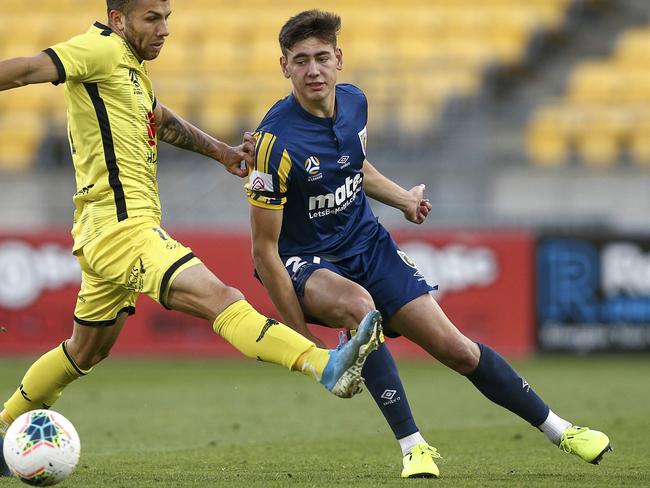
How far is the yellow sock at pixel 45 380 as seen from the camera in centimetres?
658

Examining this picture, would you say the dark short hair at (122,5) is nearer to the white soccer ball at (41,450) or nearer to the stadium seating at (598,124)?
the white soccer ball at (41,450)

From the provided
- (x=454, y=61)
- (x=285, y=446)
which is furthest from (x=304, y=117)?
(x=454, y=61)

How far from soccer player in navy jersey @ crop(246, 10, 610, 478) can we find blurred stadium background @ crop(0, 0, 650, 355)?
7.93m

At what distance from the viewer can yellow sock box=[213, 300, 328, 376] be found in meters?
5.55

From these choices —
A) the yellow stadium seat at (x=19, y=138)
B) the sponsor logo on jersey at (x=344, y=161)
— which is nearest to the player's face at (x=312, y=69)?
the sponsor logo on jersey at (x=344, y=161)

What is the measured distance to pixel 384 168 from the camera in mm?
15602

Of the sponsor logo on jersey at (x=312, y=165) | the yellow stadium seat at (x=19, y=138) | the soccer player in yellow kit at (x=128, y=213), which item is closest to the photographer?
the soccer player in yellow kit at (x=128, y=213)

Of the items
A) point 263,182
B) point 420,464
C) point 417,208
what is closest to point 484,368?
point 420,464

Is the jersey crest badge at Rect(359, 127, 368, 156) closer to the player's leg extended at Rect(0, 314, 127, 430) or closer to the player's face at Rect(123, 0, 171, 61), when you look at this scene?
the player's face at Rect(123, 0, 171, 61)

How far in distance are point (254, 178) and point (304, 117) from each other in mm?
458

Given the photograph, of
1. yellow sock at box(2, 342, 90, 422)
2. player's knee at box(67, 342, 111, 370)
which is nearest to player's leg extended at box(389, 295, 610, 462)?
player's knee at box(67, 342, 111, 370)

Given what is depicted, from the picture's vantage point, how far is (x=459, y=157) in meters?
15.5

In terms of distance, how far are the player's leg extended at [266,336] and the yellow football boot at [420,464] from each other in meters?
0.95

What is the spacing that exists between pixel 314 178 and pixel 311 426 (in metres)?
3.32
